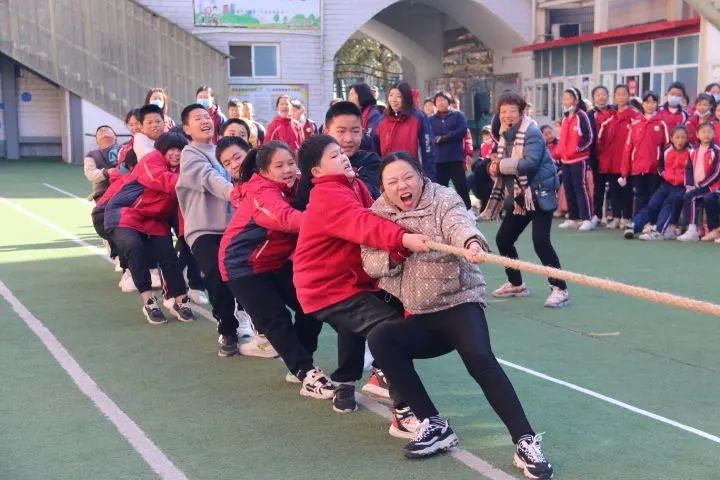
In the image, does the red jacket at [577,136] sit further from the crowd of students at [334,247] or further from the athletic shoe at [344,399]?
the athletic shoe at [344,399]

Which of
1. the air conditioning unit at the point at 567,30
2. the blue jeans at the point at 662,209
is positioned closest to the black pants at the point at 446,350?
the blue jeans at the point at 662,209

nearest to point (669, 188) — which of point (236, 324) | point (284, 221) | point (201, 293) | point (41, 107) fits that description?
point (201, 293)

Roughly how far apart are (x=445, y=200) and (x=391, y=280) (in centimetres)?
52

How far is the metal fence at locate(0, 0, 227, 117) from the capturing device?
2812cm

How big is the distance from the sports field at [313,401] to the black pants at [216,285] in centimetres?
29

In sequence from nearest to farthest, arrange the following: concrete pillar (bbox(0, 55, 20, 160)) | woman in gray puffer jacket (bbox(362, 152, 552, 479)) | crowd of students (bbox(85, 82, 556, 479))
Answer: woman in gray puffer jacket (bbox(362, 152, 552, 479)), crowd of students (bbox(85, 82, 556, 479)), concrete pillar (bbox(0, 55, 20, 160))

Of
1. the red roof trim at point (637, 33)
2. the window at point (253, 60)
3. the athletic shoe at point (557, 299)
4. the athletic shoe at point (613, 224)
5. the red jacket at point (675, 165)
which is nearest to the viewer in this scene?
the athletic shoe at point (557, 299)

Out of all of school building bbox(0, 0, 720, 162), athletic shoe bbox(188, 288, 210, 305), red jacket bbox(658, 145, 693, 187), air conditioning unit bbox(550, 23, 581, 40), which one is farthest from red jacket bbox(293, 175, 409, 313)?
air conditioning unit bbox(550, 23, 581, 40)

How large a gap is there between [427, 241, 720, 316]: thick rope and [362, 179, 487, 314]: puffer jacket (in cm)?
23

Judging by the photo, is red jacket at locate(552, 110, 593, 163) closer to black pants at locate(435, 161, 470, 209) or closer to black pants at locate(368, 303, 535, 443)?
black pants at locate(435, 161, 470, 209)

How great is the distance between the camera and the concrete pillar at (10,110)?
31141 millimetres

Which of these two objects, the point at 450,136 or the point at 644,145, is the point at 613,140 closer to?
the point at 644,145

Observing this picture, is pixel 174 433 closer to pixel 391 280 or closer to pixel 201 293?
pixel 391 280

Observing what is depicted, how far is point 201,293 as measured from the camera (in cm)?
951
